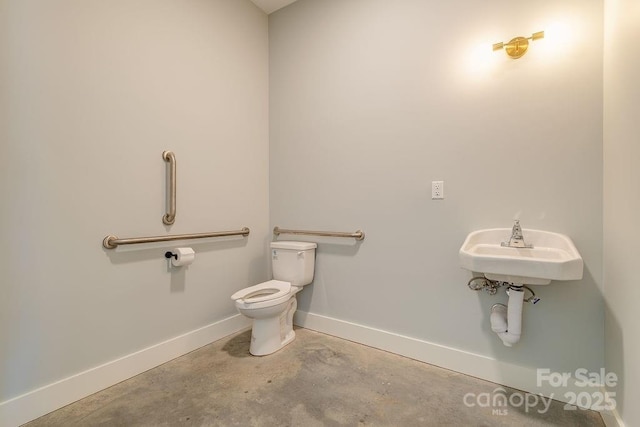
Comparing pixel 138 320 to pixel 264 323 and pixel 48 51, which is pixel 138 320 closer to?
pixel 264 323

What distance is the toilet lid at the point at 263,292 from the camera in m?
1.82

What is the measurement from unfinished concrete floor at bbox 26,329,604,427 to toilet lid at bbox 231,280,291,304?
0.40 meters

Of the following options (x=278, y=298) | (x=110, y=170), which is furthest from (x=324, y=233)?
(x=110, y=170)

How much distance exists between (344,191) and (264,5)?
178 cm

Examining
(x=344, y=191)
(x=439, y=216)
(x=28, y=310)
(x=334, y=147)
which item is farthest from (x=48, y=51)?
(x=439, y=216)

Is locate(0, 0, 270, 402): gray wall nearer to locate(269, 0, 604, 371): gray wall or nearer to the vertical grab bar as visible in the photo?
the vertical grab bar

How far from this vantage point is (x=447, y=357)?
1.72m

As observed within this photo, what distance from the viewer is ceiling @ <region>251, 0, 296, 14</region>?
2.38m

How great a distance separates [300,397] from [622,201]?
5.51 ft

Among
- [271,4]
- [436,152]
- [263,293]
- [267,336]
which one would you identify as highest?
[271,4]

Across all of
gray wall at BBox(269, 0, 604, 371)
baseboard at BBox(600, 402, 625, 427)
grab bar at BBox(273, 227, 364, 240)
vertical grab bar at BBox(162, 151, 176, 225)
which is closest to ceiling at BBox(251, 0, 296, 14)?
gray wall at BBox(269, 0, 604, 371)

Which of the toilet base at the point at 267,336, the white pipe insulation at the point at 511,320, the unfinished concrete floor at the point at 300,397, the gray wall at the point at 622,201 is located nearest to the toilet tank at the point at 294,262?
the toilet base at the point at 267,336

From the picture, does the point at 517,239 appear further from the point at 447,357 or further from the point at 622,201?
the point at 447,357

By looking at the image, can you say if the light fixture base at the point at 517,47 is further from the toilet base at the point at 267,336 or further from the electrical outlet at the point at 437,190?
the toilet base at the point at 267,336
